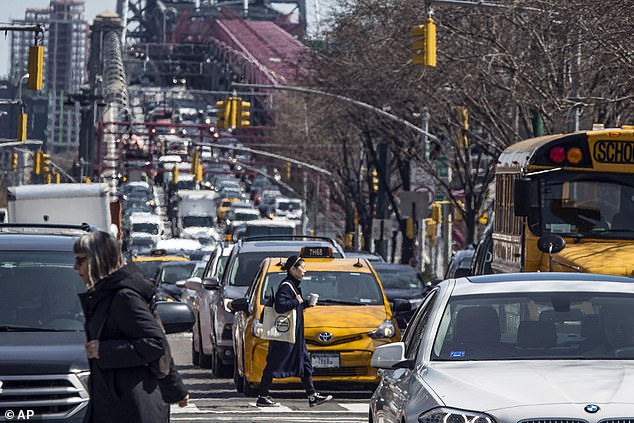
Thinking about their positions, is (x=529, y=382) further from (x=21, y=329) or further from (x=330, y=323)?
(x=330, y=323)

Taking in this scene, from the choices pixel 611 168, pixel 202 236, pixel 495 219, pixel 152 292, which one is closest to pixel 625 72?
pixel 495 219

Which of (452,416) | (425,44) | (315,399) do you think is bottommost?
(315,399)

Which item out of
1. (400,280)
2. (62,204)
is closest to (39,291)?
(400,280)

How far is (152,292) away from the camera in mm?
8609

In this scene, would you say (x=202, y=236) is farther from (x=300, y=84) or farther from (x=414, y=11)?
(x=414, y=11)

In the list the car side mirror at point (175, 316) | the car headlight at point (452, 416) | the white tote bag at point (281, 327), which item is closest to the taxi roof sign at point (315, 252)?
the white tote bag at point (281, 327)

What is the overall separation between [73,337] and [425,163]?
41618mm

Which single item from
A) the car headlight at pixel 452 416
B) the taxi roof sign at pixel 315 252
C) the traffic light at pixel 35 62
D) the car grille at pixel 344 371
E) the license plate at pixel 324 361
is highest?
the traffic light at pixel 35 62

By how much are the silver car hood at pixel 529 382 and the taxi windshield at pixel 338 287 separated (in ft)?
32.9

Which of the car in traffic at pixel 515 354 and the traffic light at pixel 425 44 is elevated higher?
the traffic light at pixel 425 44

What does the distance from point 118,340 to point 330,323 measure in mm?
10553

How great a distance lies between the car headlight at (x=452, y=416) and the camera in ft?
28.4

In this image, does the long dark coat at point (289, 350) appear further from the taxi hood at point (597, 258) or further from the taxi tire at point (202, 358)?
the taxi tire at point (202, 358)

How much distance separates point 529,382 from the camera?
9062 millimetres
